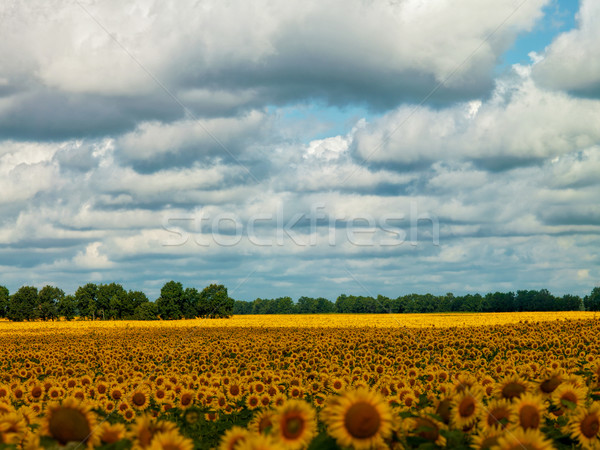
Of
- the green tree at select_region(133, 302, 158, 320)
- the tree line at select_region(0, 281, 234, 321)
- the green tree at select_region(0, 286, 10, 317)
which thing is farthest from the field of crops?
the green tree at select_region(0, 286, 10, 317)

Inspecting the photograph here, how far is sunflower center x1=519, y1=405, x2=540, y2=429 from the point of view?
555 cm

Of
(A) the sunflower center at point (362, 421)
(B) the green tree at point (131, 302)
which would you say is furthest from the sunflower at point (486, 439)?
(B) the green tree at point (131, 302)

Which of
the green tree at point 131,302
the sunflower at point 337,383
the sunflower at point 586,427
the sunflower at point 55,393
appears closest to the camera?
the sunflower at point 586,427

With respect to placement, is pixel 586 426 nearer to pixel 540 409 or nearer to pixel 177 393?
pixel 540 409

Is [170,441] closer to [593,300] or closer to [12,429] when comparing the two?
[12,429]

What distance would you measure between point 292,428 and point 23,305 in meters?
176

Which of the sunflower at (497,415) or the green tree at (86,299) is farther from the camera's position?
the green tree at (86,299)

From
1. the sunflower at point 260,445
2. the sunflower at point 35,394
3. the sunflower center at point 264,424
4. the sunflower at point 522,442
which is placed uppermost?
the sunflower at point 260,445

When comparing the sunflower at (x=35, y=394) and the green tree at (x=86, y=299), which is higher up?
the green tree at (x=86, y=299)

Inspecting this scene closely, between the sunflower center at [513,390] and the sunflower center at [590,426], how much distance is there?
0.64 meters

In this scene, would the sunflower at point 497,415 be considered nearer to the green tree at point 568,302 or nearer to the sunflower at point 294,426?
the sunflower at point 294,426

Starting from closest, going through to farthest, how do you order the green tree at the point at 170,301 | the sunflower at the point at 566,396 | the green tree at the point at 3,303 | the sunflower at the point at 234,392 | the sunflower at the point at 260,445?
the sunflower at the point at 260,445, the sunflower at the point at 566,396, the sunflower at the point at 234,392, the green tree at the point at 170,301, the green tree at the point at 3,303

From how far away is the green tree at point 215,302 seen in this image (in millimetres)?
129500

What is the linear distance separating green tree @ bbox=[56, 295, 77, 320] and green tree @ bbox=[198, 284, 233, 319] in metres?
52.4
